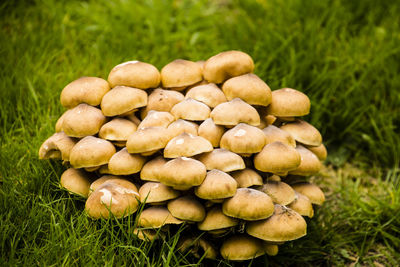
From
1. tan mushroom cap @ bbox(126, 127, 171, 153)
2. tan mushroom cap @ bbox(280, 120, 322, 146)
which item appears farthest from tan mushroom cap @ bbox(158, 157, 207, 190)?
tan mushroom cap @ bbox(280, 120, 322, 146)

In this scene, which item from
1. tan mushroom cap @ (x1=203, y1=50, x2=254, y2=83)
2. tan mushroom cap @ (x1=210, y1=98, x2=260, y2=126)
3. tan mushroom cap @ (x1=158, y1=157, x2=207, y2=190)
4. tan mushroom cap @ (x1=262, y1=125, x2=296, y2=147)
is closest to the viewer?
tan mushroom cap @ (x1=158, y1=157, x2=207, y2=190)

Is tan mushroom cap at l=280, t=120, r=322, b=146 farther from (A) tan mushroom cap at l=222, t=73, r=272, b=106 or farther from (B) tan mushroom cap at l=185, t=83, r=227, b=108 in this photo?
(B) tan mushroom cap at l=185, t=83, r=227, b=108

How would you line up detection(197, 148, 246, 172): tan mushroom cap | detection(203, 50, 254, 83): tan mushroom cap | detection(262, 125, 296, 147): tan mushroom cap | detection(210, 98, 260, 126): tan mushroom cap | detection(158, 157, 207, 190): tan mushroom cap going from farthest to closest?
detection(203, 50, 254, 83): tan mushroom cap, detection(262, 125, 296, 147): tan mushroom cap, detection(210, 98, 260, 126): tan mushroom cap, detection(197, 148, 246, 172): tan mushroom cap, detection(158, 157, 207, 190): tan mushroom cap

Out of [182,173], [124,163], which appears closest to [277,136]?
[182,173]

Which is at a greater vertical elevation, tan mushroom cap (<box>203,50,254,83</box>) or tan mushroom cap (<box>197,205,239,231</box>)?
tan mushroom cap (<box>203,50,254,83</box>)

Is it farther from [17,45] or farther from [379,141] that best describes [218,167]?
[17,45]

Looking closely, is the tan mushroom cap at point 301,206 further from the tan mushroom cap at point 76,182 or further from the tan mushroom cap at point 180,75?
the tan mushroom cap at point 76,182
